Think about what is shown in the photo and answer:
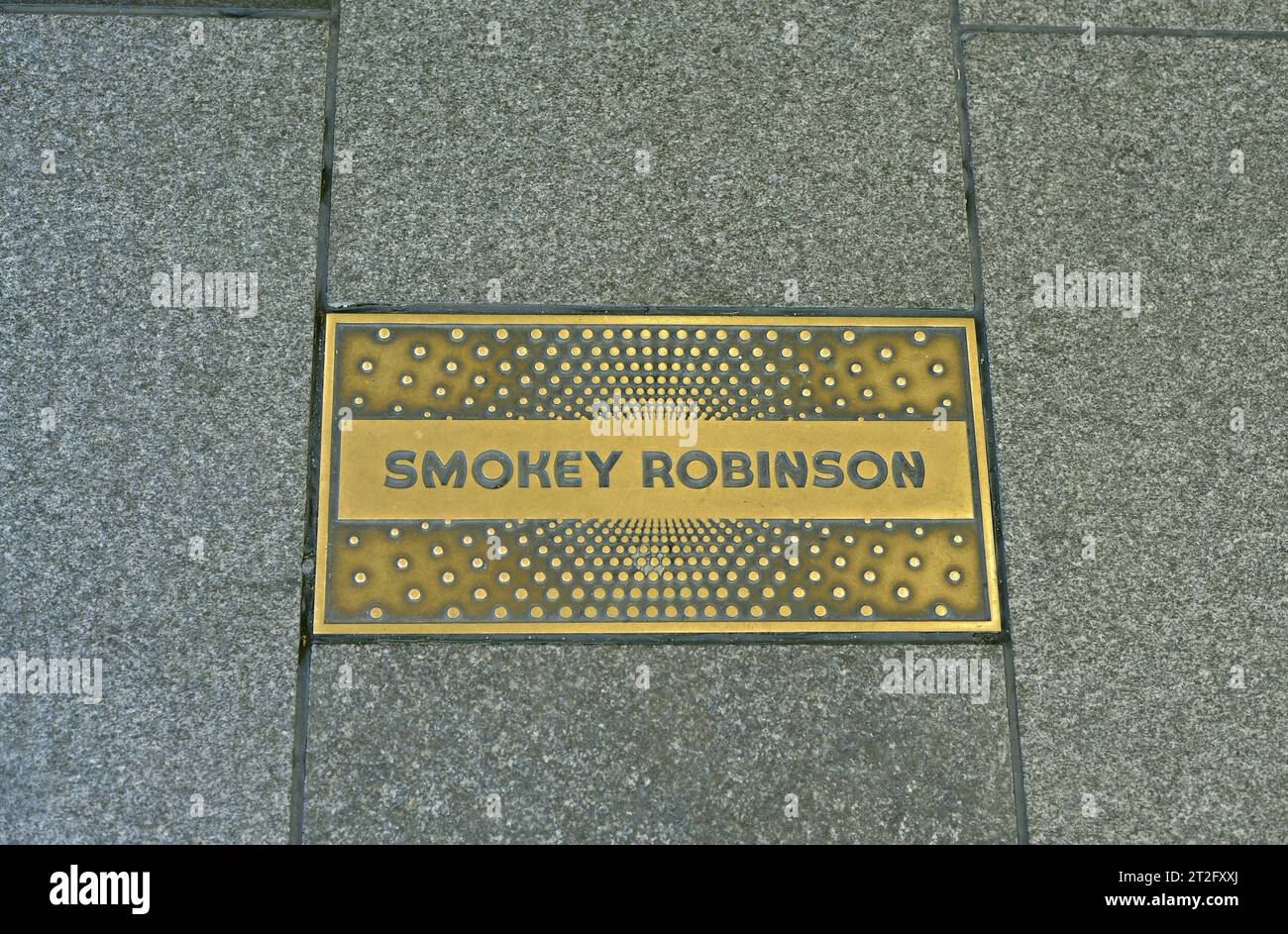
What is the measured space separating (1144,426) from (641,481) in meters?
1.11

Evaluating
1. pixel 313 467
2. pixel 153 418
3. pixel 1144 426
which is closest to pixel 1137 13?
pixel 1144 426

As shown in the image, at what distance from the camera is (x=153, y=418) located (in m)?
1.97

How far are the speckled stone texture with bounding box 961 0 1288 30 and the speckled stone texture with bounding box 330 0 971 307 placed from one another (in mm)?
156

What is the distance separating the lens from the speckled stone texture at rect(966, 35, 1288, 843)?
75.5 inches

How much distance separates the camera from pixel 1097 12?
220 centimetres

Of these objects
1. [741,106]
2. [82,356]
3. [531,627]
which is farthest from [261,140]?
[531,627]

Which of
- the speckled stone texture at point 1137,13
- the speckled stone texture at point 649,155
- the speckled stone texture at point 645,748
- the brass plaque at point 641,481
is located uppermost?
the speckled stone texture at point 1137,13

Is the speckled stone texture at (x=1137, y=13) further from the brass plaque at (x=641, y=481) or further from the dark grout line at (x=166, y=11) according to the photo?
the dark grout line at (x=166, y=11)

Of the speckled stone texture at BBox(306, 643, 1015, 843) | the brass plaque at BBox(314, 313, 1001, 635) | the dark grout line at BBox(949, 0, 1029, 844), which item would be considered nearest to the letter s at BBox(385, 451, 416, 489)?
the brass plaque at BBox(314, 313, 1001, 635)

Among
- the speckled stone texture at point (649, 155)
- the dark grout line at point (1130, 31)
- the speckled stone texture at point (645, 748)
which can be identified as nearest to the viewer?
the speckled stone texture at point (645, 748)

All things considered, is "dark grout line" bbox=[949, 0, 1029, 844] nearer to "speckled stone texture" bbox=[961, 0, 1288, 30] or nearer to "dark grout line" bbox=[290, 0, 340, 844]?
"speckled stone texture" bbox=[961, 0, 1288, 30]

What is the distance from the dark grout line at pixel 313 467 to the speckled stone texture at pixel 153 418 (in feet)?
0.07

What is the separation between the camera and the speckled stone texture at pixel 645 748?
186 centimetres

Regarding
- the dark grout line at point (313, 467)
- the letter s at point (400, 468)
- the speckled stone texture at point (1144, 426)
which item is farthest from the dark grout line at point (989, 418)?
the dark grout line at point (313, 467)
